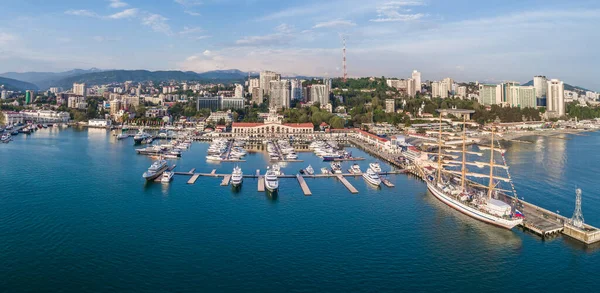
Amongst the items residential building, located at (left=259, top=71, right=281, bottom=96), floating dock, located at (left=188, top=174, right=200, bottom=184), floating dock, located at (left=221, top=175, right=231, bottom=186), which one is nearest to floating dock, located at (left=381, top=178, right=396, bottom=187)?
floating dock, located at (left=221, top=175, right=231, bottom=186)

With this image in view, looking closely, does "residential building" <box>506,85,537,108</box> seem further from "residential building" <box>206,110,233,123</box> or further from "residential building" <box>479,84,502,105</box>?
"residential building" <box>206,110,233,123</box>

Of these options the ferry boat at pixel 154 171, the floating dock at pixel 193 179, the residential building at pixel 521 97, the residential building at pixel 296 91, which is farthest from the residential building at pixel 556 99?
the ferry boat at pixel 154 171

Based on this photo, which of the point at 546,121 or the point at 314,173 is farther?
the point at 546,121

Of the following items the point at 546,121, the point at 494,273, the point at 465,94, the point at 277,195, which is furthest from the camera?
the point at 465,94

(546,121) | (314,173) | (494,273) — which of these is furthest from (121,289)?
(546,121)

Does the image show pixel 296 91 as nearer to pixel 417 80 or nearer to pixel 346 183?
pixel 417 80

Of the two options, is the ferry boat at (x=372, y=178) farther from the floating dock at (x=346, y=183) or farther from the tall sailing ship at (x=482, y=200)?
the tall sailing ship at (x=482, y=200)

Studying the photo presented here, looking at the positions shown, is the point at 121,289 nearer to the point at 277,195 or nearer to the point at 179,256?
the point at 179,256
